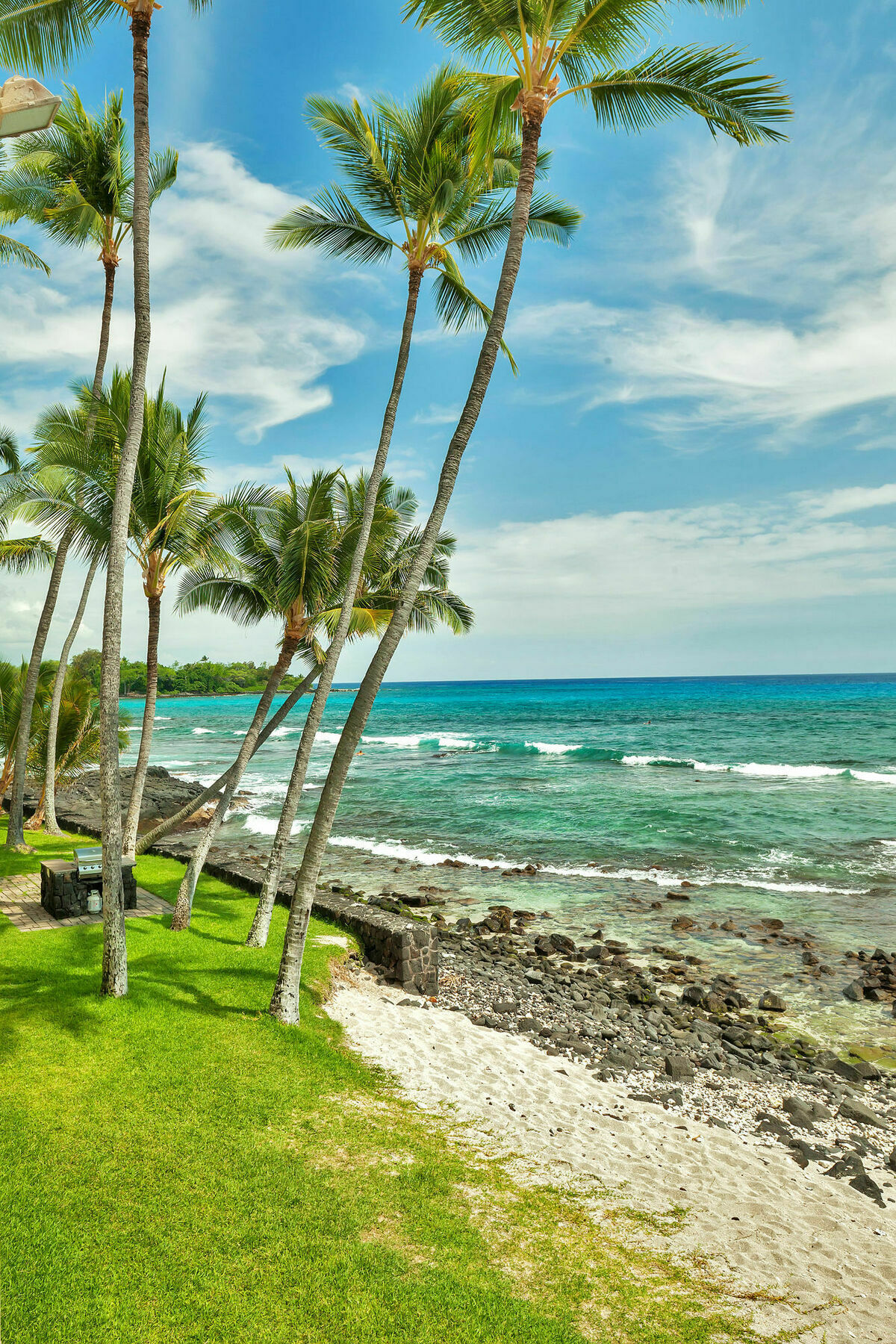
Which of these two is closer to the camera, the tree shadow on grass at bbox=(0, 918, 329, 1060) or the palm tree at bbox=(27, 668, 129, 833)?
the tree shadow on grass at bbox=(0, 918, 329, 1060)

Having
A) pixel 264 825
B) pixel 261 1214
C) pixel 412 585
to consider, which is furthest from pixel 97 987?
pixel 264 825

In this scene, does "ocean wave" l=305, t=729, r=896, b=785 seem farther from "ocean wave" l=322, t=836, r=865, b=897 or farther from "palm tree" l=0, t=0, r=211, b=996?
"palm tree" l=0, t=0, r=211, b=996

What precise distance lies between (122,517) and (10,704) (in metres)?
13.6

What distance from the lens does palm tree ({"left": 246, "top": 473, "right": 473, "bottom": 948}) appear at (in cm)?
952

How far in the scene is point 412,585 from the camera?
23.6 feet

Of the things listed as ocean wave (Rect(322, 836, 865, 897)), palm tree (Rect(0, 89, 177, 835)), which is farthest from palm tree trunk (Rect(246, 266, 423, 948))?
ocean wave (Rect(322, 836, 865, 897))

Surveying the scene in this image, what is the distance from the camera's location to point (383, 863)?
65.0 feet

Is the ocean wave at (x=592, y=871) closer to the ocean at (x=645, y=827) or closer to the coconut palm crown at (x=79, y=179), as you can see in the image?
the ocean at (x=645, y=827)

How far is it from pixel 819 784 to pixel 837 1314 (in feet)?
103

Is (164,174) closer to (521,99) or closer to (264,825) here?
(521,99)

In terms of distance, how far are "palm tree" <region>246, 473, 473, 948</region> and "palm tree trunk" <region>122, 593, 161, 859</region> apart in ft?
7.44

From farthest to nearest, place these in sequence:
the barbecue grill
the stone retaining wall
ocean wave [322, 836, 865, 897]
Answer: ocean wave [322, 836, 865, 897], the barbecue grill, the stone retaining wall

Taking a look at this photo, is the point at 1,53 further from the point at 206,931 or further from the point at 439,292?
the point at 206,931

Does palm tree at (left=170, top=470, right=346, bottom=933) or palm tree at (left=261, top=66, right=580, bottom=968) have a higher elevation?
palm tree at (left=261, top=66, right=580, bottom=968)
